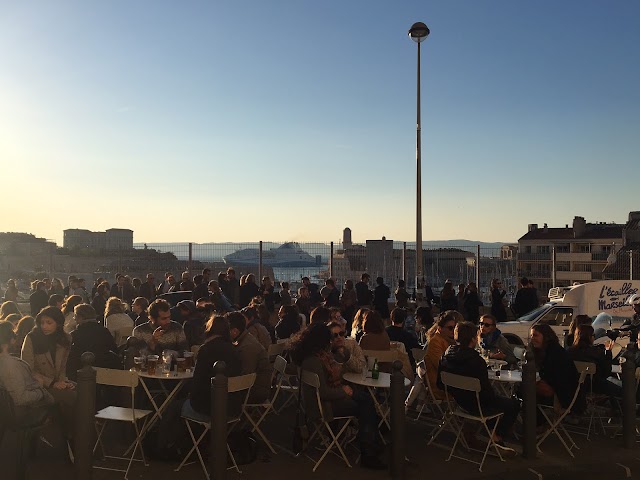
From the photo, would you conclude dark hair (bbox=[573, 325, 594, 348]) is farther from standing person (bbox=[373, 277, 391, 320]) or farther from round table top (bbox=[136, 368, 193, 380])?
standing person (bbox=[373, 277, 391, 320])

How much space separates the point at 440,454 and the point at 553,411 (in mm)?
1504

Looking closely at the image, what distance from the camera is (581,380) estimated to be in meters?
6.82

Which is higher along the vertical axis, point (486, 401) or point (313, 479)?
point (486, 401)

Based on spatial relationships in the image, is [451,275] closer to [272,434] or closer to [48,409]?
[272,434]

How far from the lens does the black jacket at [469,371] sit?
6633 mm

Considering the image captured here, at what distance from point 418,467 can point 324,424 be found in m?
1.08

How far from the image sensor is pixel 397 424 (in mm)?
6180

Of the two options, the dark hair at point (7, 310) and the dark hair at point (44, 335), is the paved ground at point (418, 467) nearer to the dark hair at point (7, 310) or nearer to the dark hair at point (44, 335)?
the dark hair at point (44, 335)

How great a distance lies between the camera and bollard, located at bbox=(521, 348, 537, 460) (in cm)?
664

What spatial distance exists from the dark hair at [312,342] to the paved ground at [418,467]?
115 cm

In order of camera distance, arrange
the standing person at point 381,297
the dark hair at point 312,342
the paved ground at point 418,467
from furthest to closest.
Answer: the standing person at point 381,297 → the dark hair at point 312,342 → the paved ground at point 418,467

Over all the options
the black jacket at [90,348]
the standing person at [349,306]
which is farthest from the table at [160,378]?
the standing person at [349,306]

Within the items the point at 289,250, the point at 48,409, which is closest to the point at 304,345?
the point at 48,409

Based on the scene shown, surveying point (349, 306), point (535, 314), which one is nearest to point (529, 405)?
point (535, 314)
